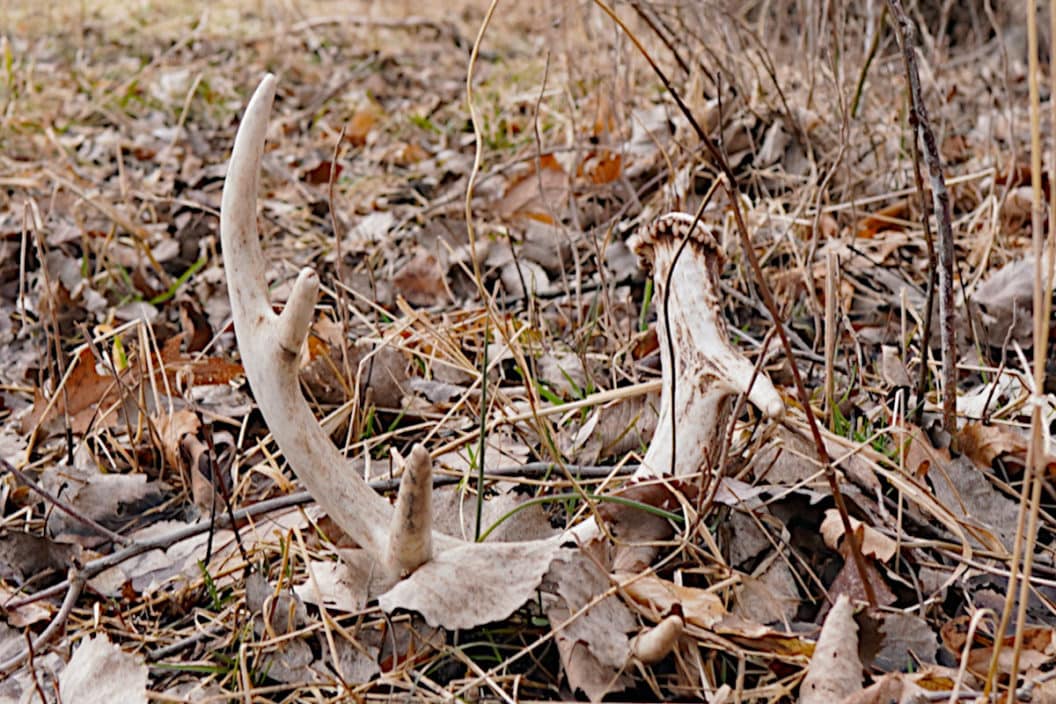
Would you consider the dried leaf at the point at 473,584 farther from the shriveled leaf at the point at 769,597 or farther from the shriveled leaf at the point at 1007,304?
the shriveled leaf at the point at 1007,304

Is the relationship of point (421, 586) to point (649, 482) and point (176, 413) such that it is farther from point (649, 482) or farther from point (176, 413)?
point (176, 413)

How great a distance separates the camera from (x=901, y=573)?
4.48 feet

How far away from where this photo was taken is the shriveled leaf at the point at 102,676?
1.23 metres

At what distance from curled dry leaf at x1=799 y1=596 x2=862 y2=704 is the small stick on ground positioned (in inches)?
21.7

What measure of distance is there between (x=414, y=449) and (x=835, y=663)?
1.70ft

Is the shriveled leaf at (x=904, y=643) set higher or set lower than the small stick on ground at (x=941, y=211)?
lower

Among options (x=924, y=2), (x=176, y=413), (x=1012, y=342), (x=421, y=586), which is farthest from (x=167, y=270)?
(x=924, y=2)

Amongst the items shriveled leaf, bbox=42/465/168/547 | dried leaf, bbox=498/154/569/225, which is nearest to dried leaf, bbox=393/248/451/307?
dried leaf, bbox=498/154/569/225

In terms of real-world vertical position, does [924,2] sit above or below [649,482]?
above

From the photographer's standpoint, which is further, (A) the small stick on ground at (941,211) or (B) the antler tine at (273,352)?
(A) the small stick on ground at (941,211)

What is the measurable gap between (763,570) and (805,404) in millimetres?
316

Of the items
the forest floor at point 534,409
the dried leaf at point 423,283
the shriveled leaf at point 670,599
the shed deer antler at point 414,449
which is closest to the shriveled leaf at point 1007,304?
the forest floor at point 534,409

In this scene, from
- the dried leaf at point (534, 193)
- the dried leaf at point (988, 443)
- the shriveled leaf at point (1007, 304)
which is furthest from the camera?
the dried leaf at point (534, 193)

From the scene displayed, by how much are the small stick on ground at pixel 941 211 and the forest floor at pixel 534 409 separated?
0.04m
